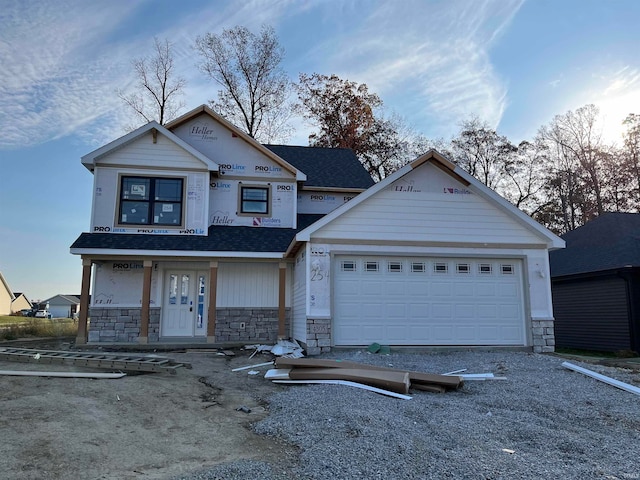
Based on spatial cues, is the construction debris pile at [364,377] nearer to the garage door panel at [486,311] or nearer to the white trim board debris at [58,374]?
the white trim board debris at [58,374]

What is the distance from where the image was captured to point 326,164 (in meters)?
16.7

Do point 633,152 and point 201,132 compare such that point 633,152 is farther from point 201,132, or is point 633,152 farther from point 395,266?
point 201,132

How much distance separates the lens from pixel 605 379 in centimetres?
724

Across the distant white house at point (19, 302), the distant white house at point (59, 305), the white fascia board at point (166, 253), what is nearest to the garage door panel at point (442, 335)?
the white fascia board at point (166, 253)

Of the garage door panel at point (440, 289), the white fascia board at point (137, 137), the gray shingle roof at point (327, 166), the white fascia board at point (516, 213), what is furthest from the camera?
the gray shingle roof at point (327, 166)

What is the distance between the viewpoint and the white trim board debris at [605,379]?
6.72m

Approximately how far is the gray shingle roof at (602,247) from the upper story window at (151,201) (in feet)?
42.9

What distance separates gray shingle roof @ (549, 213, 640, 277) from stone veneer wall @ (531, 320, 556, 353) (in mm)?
4583

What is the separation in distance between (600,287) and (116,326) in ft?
48.3

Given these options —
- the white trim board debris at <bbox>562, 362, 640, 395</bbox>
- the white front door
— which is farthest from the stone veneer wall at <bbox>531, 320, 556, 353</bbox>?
the white front door

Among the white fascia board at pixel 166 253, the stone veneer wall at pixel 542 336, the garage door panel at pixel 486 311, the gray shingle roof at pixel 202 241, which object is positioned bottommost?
the stone veneer wall at pixel 542 336

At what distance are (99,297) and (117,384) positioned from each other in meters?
6.71

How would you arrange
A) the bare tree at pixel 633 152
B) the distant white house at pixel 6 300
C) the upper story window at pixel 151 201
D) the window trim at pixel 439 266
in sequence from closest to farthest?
the window trim at pixel 439 266 < the upper story window at pixel 151 201 < the bare tree at pixel 633 152 < the distant white house at pixel 6 300

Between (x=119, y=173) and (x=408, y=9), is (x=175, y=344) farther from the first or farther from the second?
(x=408, y=9)
